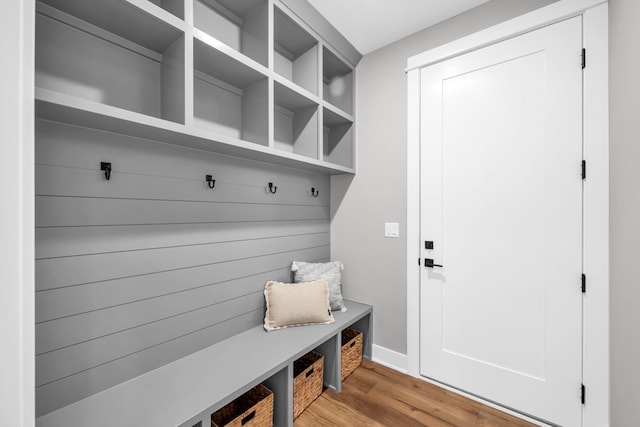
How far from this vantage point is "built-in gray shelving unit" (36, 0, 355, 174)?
3.51 feet

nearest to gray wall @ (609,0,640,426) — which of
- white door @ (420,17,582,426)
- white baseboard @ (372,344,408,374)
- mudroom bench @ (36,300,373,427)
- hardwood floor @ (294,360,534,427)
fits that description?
white door @ (420,17,582,426)

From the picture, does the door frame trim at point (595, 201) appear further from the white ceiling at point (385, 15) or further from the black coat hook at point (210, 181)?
the black coat hook at point (210, 181)

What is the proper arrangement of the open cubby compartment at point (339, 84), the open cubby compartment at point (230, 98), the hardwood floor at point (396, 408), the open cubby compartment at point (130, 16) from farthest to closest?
the open cubby compartment at point (339, 84), the hardwood floor at point (396, 408), the open cubby compartment at point (230, 98), the open cubby compartment at point (130, 16)

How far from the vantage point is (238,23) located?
5.54ft

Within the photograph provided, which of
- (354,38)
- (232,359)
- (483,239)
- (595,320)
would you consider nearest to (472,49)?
(354,38)

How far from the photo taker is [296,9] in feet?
5.50

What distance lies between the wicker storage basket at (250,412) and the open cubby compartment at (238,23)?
183cm

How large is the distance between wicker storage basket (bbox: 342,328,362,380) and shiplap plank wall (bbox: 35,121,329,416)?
0.72 metres

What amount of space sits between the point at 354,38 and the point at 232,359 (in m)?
2.33

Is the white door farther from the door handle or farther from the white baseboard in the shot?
the white baseboard

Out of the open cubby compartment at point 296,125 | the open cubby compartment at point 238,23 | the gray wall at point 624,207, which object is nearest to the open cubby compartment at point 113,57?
the open cubby compartment at point 238,23

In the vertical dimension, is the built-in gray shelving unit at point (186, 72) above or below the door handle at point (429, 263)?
above

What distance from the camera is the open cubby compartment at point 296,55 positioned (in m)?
1.82

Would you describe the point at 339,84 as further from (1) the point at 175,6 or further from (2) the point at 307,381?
(2) the point at 307,381
